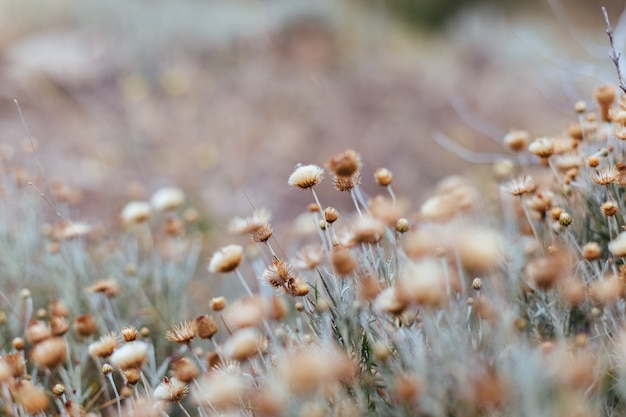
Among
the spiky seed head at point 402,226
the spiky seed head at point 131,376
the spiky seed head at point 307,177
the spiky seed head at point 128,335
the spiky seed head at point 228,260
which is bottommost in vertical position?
the spiky seed head at point 131,376

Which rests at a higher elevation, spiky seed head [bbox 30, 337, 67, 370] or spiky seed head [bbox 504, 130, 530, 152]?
Result: spiky seed head [bbox 504, 130, 530, 152]

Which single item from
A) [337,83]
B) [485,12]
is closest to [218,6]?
[337,83]

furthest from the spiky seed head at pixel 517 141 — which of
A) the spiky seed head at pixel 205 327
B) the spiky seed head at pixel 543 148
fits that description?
the spiky seed head at pixel 205 327

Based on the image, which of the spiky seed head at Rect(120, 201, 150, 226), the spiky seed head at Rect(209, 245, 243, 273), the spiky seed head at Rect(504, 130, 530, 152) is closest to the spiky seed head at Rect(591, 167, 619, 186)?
the spiky seed head at Rect(504, 130, 530, 152)

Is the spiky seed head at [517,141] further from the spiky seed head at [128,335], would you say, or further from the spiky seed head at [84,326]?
the spiky seed head at [84,326]

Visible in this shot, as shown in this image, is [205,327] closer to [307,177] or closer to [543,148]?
[307,177]

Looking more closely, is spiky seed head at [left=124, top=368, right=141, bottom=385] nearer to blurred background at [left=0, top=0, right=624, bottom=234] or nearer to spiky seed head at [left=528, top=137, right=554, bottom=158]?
spiky seed head at [left=528, top=137, right=554, bottom=158]

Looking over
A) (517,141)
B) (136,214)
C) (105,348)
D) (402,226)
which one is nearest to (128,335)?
(105,348)

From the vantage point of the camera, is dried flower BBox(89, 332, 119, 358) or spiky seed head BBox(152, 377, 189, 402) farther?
dried flower BBox(89, 332, 119, 358)

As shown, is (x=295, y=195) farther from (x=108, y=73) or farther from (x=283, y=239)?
(x=108, y=73)
